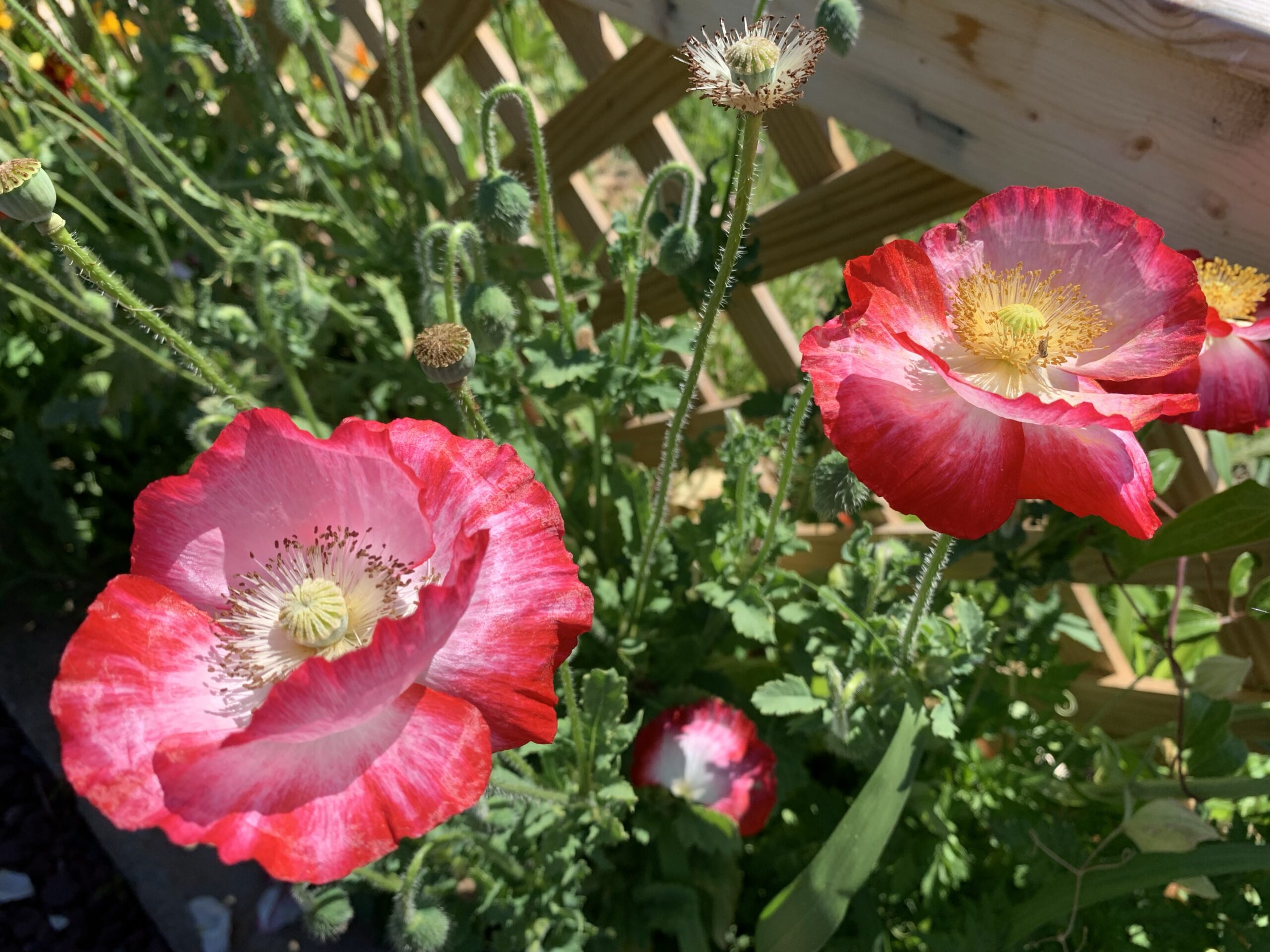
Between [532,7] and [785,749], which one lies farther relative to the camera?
[532,7]

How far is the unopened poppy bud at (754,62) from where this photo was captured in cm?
85

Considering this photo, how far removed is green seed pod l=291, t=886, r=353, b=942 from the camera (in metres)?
1.51

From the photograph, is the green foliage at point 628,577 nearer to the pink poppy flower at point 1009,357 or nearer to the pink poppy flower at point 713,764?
the pink poppy flower at point 713,764

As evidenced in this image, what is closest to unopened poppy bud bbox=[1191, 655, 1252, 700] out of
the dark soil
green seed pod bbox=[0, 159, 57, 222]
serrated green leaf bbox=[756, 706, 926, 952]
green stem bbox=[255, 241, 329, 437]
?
serrated green leaf bbox=[756, 706, 926, 952]

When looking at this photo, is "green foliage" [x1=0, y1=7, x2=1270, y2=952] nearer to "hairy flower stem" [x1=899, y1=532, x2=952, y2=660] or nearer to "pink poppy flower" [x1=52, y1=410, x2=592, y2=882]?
"hairy flower stem" [x1=899, y1=532, x2=952, y2=660]

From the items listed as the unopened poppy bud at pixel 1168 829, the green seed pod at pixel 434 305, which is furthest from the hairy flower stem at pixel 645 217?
the unopened poppy bud at pixel 1168 829

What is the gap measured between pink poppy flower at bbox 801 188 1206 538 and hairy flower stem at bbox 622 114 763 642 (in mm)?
119

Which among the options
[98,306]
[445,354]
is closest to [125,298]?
[445,354]

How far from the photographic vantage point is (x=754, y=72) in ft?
2.81

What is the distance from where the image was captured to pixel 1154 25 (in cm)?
130

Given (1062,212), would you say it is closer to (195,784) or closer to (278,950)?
(195,784)

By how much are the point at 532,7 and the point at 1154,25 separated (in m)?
2.92

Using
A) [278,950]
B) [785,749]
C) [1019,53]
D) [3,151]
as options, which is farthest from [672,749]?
[3,151]

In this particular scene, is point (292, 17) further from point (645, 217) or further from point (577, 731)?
point (577, 731)
